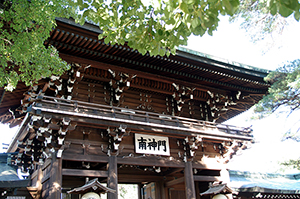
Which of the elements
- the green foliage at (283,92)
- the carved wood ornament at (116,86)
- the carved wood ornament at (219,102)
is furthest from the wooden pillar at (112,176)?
the green foliage at (283,92)

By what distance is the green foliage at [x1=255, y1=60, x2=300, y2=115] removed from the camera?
10000mm

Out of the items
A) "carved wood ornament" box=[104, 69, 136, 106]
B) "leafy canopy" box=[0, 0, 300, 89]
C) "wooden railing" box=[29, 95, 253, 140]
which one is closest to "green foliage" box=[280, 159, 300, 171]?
"wooden railing" box=[29, 95, 253, 140]

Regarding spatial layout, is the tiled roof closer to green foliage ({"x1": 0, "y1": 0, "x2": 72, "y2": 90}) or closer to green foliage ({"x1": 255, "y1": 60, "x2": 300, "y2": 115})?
green foliage ({"x1": 255, "y1": 60, "x2": 300, "y2": 115})

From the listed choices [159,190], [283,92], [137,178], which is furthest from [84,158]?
[283,92]

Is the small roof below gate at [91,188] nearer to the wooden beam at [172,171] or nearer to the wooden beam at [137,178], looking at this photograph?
the wooden beam at [137,178]

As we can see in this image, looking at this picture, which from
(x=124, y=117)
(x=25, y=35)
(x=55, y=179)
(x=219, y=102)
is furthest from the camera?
(x=219, y=102)

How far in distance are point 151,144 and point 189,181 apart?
225cm

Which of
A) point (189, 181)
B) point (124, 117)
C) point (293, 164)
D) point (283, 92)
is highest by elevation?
point (283, 92)

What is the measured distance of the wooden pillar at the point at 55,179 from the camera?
8008 millimetres

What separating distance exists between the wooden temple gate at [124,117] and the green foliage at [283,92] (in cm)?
177

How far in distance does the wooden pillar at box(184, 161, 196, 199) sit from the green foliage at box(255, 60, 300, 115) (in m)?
3.83

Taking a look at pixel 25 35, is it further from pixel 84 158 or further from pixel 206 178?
pixel 206 178

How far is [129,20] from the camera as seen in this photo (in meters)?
4.73

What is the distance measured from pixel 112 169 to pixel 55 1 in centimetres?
586
